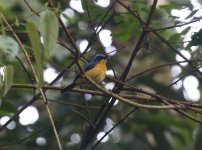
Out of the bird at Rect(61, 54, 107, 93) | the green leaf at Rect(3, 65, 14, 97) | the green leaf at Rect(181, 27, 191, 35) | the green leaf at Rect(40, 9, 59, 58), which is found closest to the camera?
the green leaf at Rect(40, 9, 59, 58)

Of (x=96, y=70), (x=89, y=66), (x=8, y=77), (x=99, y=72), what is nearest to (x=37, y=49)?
(x=8, y=77)

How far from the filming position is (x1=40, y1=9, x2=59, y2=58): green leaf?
2102 mm

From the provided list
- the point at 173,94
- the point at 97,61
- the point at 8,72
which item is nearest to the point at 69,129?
the point at 97,61

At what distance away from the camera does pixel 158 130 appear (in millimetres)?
7293

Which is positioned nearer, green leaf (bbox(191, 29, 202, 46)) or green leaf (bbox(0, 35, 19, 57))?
green leaf (bbox(0, 35, 19, 57))

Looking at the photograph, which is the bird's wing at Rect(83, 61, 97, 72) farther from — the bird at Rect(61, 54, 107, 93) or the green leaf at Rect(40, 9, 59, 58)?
the green leaf at Rect(40, 9, 59, 58)

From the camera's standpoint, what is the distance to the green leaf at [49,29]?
6.89 ft

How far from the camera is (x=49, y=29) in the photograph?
2125 mm

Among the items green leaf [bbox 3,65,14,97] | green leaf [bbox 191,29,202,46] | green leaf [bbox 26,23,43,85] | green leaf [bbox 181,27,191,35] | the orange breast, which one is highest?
the orange breast

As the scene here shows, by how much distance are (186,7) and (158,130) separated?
342 cm

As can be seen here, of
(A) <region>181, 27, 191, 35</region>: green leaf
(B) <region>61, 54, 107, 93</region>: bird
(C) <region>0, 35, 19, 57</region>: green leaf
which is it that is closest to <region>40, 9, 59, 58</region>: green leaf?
(C) <region>0, 35, 19, 57</region>: green leaf

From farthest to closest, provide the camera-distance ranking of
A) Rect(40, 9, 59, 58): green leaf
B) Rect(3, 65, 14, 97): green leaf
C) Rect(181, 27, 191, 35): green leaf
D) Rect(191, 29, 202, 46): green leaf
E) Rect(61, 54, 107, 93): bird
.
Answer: Rect(61, 54, 107, 93): bird < Rect(181, 27, 191, 35): green leaf < Rect(191, 29, 202, 46): green leaf < Rect(3, 65, 14, 97): green leaf < Rect(40, 9, 59, 58): green leaf

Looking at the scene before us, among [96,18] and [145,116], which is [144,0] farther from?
[145,116]

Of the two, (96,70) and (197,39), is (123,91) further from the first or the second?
(197,39)
